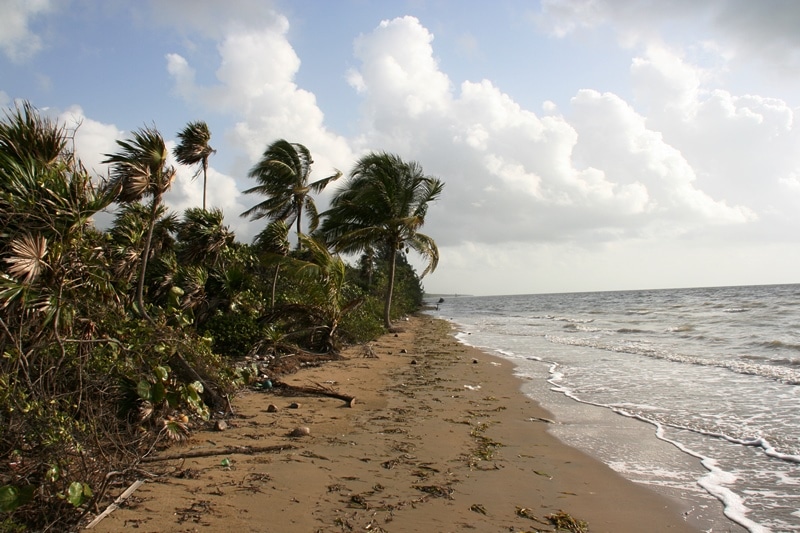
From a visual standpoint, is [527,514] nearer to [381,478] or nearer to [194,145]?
[381,478]

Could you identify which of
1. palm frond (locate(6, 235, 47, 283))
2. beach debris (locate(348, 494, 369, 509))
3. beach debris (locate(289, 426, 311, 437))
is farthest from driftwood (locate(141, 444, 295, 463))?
palm frond (locate(6, 235, 47, 283))

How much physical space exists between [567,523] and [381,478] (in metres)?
1.49

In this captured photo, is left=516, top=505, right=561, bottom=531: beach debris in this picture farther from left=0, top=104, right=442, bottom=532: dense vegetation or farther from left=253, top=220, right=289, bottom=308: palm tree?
left=253, top=220, right=289, bottom=308: palm tree

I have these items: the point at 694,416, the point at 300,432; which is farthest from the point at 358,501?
the point at 694,416

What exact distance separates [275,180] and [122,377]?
14.8 meters

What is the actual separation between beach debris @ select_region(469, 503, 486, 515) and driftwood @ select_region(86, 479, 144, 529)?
238 cm

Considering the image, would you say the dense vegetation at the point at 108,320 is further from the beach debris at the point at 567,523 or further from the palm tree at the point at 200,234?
the beach debris at the point at 567,523

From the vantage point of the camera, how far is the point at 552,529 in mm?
3584

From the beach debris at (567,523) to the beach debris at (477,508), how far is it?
0.46 m

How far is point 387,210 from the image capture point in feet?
62.2

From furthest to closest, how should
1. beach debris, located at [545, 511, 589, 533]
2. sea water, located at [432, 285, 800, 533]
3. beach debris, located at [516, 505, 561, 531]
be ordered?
sea water, located at [432, 285, 800, 533] < beach debris, located at [516, 505, 561, 531] < beach debris, located at [545, 511, 589, 533]

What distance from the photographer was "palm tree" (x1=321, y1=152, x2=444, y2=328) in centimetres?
1875

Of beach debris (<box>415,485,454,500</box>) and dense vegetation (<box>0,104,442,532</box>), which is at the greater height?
dense vegetation (<box>0,104,442,532</box>)

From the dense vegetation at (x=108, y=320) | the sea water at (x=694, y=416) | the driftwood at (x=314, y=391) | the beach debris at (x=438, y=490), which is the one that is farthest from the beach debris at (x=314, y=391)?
the beach debris at (x=438, y=490)
